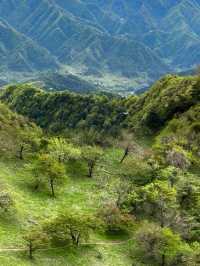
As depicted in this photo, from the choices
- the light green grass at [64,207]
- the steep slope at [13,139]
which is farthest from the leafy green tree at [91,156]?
the steep slope at [13,139]

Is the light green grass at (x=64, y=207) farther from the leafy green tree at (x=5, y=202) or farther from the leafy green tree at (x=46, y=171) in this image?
the leafy green tree at (x=46, y=171)

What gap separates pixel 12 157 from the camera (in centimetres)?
12094

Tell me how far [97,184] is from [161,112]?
255 ft

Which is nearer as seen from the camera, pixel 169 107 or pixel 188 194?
pixel 188 194

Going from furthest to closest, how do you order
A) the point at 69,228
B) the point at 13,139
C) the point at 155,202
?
the point at 13,139
the point at 155,202
the point at 69,228

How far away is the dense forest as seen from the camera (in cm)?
8219

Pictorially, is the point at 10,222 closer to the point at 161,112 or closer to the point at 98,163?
Result: the point at 98,163

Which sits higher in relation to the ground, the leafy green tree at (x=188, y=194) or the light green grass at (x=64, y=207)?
the leafy green tree at (x=188, y=194)

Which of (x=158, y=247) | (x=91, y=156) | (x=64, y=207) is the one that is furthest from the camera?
(x=91, y=156)

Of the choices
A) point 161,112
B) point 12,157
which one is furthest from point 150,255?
point 161,112

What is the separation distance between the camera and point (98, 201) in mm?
105125

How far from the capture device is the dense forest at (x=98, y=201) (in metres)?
82.2

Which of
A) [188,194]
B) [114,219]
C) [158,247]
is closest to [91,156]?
[188,194]

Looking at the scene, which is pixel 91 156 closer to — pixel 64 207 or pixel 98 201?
pixel 98 201
